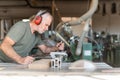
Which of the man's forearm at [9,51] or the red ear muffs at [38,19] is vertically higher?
the red ear muffs at [38,19]

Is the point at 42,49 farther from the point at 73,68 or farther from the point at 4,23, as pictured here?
the point at 4,23

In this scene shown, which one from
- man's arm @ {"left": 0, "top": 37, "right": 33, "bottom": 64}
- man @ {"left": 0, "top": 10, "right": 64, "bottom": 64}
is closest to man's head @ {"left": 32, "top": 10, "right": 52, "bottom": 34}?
man @ {"left": 0, "top": 10, "right": 64, "bottom": 64}

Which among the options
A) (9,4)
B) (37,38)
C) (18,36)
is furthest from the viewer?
(9,4)

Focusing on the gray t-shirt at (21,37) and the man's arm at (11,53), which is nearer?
the man's arm at (11,53)

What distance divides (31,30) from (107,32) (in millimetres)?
5629

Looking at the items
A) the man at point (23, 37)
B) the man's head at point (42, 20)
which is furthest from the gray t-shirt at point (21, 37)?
the man's head at point (42, 20)

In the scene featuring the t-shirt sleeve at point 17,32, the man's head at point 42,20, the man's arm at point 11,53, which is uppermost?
the man's head at point 42,20

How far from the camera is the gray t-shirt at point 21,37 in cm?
204

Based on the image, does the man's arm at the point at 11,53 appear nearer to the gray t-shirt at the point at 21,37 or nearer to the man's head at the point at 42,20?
the gray t-shirt at the point at 21,37

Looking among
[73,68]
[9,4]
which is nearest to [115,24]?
[9,4]

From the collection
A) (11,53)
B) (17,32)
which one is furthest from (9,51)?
(17,32)

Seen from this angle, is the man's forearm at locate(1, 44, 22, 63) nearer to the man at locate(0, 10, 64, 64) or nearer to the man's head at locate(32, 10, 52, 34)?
the man at locate(0, 10, 64, 64)

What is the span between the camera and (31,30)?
2205mm

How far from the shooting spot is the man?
78.2 inches
